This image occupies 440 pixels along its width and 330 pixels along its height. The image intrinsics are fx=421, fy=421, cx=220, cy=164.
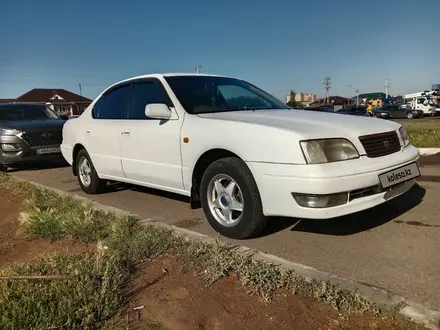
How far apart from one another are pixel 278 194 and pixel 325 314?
114 centimetres

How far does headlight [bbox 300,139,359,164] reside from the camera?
3.27m

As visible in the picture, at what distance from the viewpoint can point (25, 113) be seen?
32.8 ft

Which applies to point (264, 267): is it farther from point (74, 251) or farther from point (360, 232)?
point (74, 251)

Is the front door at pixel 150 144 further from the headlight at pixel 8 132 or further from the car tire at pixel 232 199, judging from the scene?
the headlight at pixel 8 132

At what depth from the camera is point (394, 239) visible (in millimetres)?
3705

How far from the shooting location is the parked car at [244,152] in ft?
10.9

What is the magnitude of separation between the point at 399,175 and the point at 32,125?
7.87 meters

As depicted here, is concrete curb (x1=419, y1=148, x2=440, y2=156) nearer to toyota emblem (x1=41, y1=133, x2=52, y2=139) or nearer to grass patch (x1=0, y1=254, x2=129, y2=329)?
grass patch (x1=0, y1=254, x2=129, y2=329)

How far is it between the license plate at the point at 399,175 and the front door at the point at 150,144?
196cm

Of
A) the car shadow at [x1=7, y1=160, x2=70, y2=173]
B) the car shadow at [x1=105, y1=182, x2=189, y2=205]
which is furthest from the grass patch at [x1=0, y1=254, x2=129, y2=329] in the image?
the car shadow at [x1=7, y1=160, x2=70, y2=173]

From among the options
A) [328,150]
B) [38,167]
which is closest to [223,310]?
[328,150]

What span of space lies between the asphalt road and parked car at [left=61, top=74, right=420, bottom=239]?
352 mm

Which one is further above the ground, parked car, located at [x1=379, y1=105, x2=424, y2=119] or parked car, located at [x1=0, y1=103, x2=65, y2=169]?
parked car, located at [x1=0, y1=103, x2=65, y2=169]

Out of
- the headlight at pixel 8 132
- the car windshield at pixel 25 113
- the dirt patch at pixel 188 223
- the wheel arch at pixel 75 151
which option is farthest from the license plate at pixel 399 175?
the car windshield at pixel 25 113
